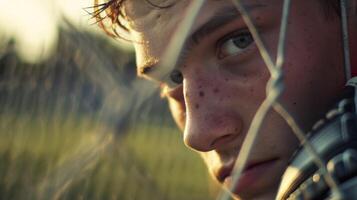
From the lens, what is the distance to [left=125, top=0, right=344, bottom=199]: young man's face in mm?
1097

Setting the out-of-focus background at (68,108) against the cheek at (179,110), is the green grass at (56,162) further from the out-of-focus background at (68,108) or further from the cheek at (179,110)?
the cheek at (179,110)

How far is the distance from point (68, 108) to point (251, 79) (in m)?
1.86

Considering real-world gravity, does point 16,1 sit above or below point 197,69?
below

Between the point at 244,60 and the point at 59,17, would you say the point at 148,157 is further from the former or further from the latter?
the point at 244,60

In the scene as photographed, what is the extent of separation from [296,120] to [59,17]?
0.86 m

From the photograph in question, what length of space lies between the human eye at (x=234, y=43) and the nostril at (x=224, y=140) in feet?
0.36

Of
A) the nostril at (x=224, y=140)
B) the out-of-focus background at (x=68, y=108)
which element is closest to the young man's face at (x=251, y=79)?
the nostril at (x=224, y=140)

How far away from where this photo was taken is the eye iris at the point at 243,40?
1160 millimetres

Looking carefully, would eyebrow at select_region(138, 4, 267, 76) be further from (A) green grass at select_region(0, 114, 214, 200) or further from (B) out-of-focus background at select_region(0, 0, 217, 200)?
(A) green grass at select_region(0, 114, 214, 200)

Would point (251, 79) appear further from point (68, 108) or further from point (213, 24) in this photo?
point (68, 108)

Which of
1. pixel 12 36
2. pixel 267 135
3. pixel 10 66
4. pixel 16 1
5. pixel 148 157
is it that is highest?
pixel 267 135

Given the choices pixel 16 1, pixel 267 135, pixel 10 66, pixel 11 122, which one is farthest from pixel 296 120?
pixel 11 122

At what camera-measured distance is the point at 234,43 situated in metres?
1.15

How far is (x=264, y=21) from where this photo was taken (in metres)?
1.12
